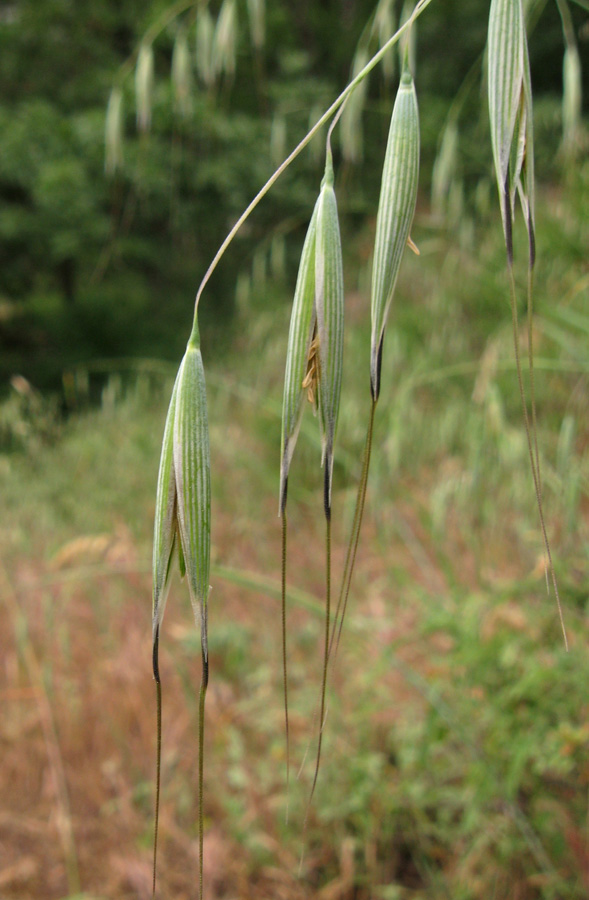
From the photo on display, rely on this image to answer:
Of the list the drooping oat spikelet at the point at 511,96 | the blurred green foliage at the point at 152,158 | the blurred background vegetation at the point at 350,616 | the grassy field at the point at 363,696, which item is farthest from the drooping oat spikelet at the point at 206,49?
the blurred green foliage at the point at 152,158

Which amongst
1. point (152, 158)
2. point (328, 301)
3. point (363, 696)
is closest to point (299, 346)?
point (328, 301)

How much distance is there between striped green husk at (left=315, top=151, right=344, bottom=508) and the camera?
367mm

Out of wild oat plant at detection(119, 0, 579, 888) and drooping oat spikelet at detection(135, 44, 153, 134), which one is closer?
wild oat plant at detection(119, 0, 579, 888)

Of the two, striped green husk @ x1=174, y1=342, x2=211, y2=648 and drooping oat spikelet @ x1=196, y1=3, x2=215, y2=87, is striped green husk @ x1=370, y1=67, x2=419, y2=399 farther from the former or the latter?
drooping oat spikelet @ x1=196, y1=3, x2=215, y2=87

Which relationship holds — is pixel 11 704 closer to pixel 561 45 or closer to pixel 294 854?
pixel 294 854

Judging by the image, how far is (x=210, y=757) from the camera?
4.75ft

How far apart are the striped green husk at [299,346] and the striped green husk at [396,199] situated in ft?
0.11

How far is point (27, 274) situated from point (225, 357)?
109 inches

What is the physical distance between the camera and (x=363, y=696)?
1.41 meters

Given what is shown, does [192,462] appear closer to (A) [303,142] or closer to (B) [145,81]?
(A) [303,142]

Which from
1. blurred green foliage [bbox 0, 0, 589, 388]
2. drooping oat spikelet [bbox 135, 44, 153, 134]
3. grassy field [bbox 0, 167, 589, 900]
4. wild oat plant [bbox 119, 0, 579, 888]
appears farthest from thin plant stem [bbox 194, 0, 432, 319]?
blurred green foliage [bbox 0, 0, 589, 388]

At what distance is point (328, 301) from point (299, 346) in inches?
1.1

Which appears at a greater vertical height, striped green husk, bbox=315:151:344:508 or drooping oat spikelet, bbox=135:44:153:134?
drooping oat spikelet, bbox=135:44:153:134

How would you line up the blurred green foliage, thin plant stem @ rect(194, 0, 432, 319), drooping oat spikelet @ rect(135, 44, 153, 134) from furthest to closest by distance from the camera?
the blurred green foliage, drooping oat spikelet @ rect(135, 44, 153, 134), thin plant stem @ rect(194, 0, 432, 319)
